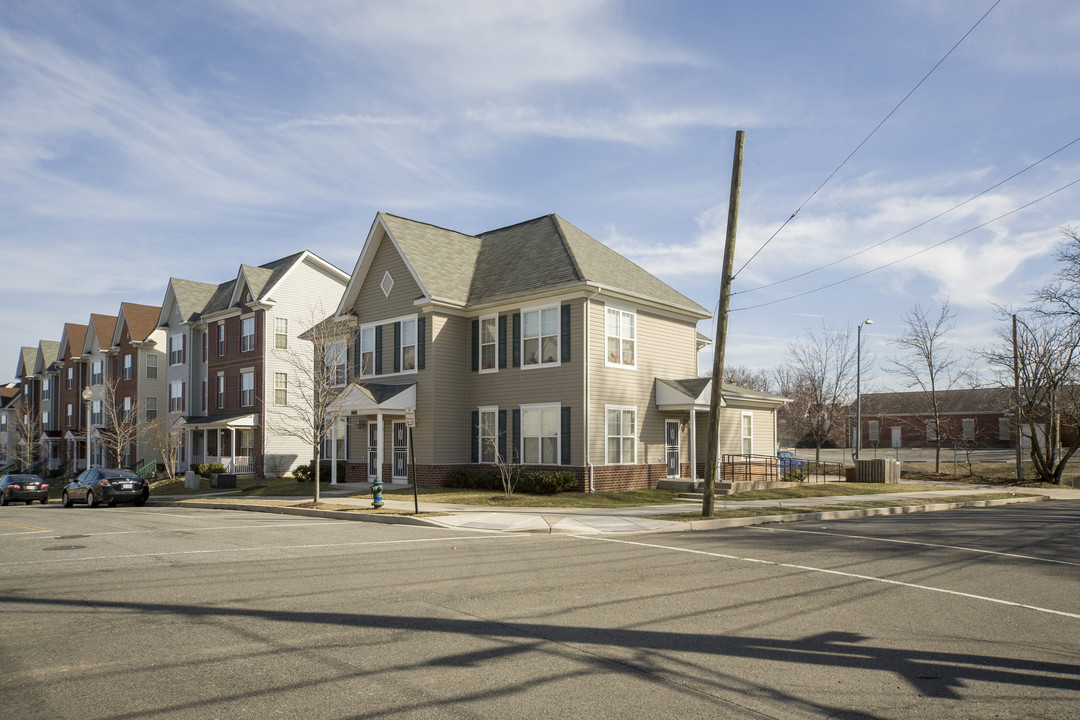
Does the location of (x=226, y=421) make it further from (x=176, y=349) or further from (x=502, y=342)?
(x=502, y=342)

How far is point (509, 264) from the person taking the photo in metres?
29.5

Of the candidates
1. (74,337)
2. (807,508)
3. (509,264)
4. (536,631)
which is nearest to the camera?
(536,631)

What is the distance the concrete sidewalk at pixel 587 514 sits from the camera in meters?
17.4

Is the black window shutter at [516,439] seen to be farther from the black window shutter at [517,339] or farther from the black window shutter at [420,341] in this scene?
the black window shutter at [420,341]

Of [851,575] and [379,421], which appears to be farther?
[379,421]

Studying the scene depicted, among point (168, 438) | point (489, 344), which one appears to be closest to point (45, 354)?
point (168, 438)

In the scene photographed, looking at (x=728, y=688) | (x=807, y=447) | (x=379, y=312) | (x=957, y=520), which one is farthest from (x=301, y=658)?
(x=807, y=447)

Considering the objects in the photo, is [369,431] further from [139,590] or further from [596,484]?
[139,590]

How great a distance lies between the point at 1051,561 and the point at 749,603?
735 cm

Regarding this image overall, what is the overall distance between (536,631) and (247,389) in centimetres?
3843

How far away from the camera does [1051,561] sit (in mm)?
13023

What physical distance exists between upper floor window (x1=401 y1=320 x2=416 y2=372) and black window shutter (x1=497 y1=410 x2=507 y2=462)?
4.01m

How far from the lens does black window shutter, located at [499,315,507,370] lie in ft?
91.8

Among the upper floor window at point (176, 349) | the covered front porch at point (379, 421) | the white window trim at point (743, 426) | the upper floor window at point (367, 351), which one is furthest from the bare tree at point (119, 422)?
the white window trim at point (743, 426)
